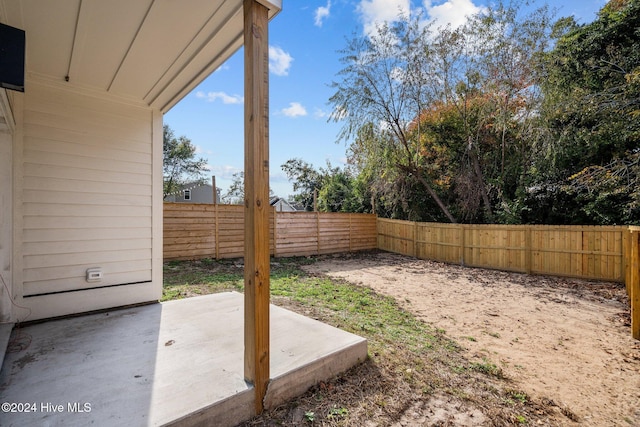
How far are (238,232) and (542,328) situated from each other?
21.0ft

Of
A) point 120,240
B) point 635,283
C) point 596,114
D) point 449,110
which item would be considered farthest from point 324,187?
point 635,283

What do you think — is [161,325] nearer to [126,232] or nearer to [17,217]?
[126,232]

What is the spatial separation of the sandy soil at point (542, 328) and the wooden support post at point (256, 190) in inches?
79.4

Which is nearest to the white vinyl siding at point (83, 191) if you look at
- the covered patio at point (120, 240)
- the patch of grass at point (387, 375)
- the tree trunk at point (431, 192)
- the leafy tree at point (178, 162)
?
the covered patio at point (120, 240)

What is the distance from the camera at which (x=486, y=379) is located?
2328 millimetres

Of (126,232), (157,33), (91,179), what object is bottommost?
(126,232)

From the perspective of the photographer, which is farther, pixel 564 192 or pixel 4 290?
pixel 564 192

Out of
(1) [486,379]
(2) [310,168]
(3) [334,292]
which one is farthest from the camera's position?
(2) [310,168]

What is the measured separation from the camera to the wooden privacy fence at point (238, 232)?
6.74 meters

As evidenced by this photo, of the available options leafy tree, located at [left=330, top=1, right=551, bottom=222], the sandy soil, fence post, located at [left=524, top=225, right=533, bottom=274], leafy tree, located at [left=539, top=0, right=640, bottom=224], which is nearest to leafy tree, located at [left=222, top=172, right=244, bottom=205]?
leafy tree, located at [left=330, top=1, right=551, bottom=222]

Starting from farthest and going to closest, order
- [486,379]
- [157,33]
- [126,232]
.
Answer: [126,232]
[486,379]
[157,33]

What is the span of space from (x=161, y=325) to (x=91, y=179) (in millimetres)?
1637

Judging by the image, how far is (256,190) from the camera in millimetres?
1642

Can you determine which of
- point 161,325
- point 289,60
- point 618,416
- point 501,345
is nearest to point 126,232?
point 161,325
